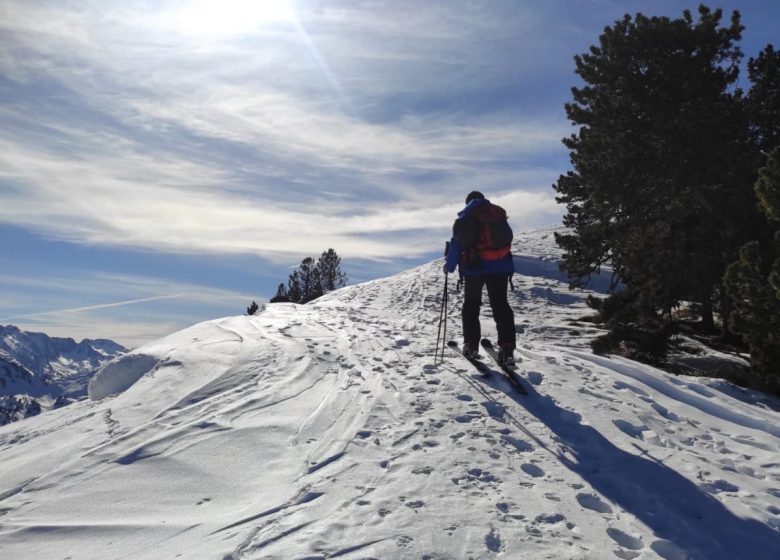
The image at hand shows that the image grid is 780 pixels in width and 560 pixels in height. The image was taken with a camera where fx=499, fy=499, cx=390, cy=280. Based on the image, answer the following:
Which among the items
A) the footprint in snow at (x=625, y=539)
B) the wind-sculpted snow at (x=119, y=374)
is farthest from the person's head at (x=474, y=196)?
the wind-sculpted snow at (x=119, y=374)

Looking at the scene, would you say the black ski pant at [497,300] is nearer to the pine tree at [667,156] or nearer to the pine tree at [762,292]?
the pine tree at [762,292]

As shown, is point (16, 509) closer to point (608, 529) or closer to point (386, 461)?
point (386, 461)

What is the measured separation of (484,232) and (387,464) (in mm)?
4292

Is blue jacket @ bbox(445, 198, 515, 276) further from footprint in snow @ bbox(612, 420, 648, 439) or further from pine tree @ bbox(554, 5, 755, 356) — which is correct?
pine tree @ bbox(554, 5, 755, 356)

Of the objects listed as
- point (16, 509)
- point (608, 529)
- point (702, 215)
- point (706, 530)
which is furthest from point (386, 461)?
point (702, 215)

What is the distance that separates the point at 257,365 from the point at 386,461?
4.03m

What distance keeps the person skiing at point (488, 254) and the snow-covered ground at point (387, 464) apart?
85 centimetres

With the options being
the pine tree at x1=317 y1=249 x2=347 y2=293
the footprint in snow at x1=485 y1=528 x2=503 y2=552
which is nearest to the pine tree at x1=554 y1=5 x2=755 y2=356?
the footprint in snow at x1=485 y1=528 x2=503 y2=552

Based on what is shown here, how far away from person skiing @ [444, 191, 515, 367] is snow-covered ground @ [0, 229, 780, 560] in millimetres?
846

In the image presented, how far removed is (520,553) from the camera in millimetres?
3295

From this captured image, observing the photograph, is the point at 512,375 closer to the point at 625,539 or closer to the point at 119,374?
the point at 625,539

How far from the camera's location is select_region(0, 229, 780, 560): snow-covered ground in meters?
3.49

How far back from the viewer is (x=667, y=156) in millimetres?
14484

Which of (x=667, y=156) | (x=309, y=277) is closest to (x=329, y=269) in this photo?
(x=309, y=277)
